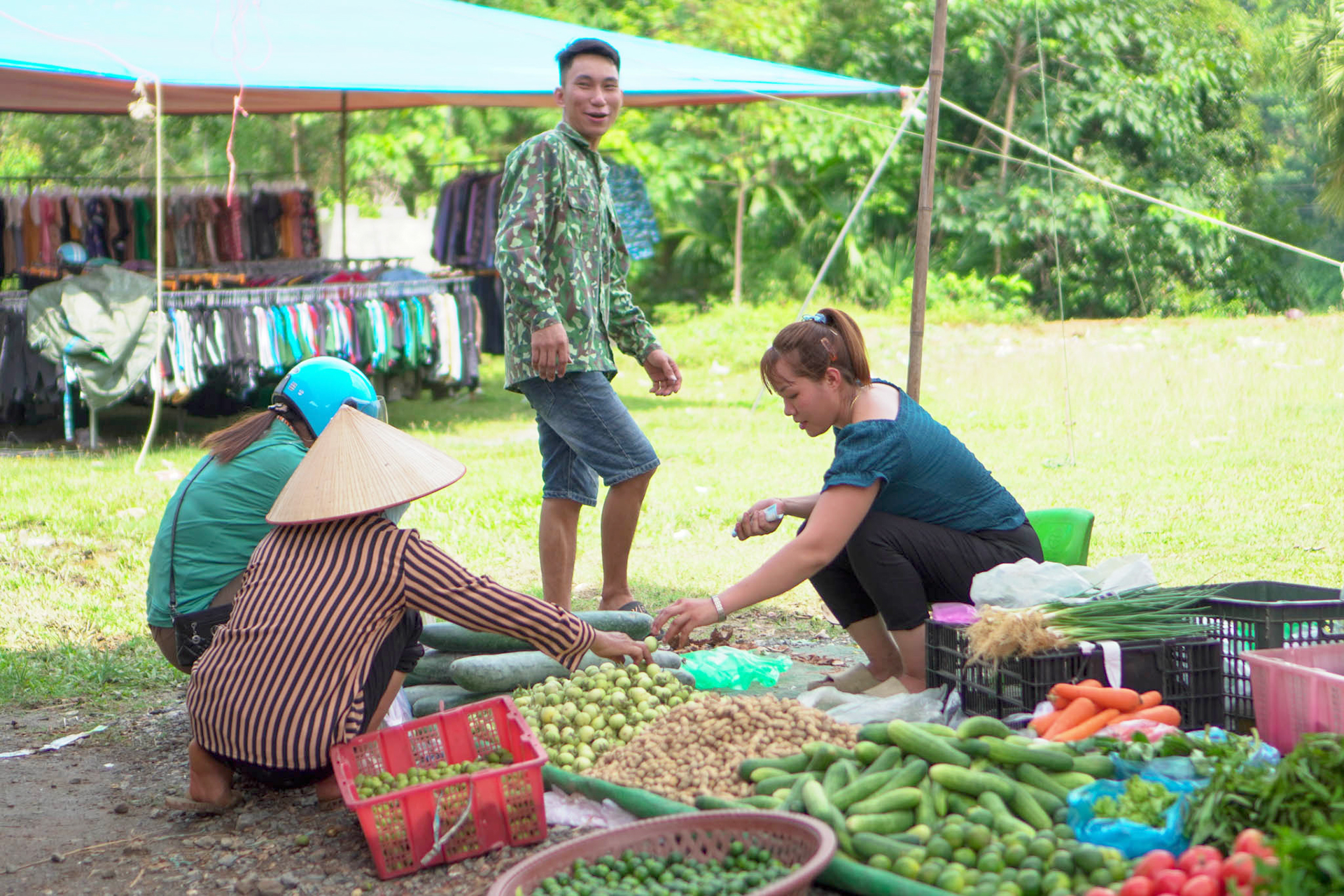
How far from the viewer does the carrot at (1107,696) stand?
3023 mm

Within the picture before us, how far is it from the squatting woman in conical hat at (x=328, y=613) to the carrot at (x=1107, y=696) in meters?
1.16

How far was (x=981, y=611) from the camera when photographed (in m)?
3.28

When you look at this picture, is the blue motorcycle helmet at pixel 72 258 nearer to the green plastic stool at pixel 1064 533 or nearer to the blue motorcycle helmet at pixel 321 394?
the blue motorcycle helmet at pixel 321 394

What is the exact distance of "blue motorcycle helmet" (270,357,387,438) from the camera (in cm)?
349

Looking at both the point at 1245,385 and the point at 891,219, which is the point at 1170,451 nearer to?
the point at 1245,385

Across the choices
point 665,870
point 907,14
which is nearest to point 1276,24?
point 907,14

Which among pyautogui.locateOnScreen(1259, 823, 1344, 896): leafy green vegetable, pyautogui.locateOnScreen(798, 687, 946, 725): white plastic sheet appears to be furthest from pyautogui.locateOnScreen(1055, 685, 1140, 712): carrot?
pyautogui.locateOnScreen(1259, 823, 1344, 896): leafy green vegetable

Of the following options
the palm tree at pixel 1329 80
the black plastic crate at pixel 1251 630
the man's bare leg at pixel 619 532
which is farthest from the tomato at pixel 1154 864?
the palm tree at pixel 1329 80

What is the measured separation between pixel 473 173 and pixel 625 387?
8.84ft

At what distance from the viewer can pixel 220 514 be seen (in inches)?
142

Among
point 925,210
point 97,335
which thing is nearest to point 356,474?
point 925,210

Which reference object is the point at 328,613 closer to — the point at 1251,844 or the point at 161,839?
the point at 161,839

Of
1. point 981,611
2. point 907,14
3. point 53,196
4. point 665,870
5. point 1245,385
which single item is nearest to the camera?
point 665,870

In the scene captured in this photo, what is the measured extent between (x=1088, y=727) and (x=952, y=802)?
0.42 m
